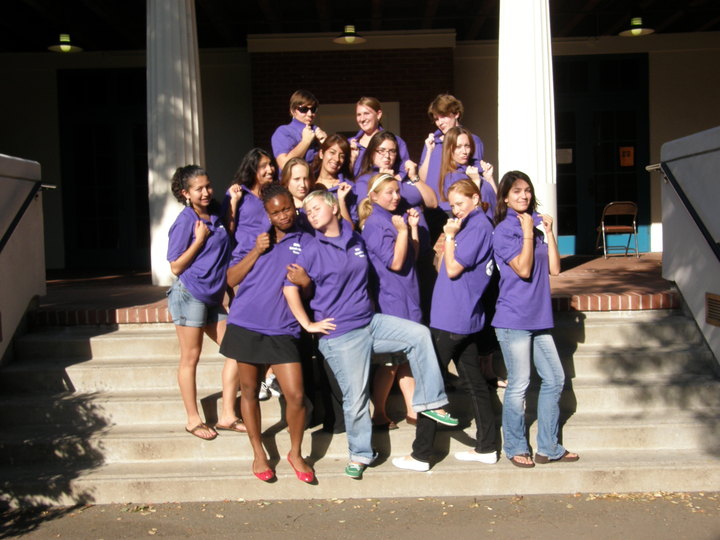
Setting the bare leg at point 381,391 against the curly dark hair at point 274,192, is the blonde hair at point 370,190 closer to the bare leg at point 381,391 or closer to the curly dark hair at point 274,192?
the curly dark hair at point 274,192

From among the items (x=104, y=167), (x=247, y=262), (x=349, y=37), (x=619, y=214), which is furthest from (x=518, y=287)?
(x=104, y=167)

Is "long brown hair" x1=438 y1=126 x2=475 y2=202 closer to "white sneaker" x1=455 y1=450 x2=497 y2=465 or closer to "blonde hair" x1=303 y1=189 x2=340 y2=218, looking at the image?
"blonde hair" x1=303 y1=189 x2=340 y2=218

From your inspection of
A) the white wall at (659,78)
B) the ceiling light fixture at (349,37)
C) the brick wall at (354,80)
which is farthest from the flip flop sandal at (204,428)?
the white wall at (659,78)

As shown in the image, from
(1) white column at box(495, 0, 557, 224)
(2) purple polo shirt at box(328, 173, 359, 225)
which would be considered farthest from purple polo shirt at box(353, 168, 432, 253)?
(1) white column at box(495, 0, 557, 224)

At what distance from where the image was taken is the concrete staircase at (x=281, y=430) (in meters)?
4.73

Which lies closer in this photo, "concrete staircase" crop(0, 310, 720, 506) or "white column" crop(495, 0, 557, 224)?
"concrete staircase" crop(0, 310, 720, 506)

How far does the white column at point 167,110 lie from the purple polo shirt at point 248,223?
3038 millimetres

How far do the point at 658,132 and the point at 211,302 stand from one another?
917 centimetres

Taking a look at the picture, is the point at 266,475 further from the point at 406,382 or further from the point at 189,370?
the point at 406,382

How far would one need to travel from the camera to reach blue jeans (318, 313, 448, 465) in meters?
4.62

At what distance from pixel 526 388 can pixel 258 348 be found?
1622mm

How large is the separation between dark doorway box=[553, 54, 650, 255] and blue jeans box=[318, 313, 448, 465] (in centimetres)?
787

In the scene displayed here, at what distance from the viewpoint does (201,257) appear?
5.03m

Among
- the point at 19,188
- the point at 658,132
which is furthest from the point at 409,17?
the point at 19,188
